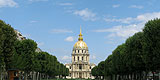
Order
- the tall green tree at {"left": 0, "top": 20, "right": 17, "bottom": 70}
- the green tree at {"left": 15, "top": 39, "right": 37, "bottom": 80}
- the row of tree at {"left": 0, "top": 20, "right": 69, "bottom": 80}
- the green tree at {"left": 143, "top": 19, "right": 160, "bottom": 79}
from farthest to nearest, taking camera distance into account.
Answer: the green tree at {"left": 15, "top": 39, "right": 37, "bottom": 80} < the row of tree at {"left": 0, "top": 20, "right": 69, "bottom": 80} < the tall green tree at {"left": 0, "top": 20, "right": 17, "bottom": 70} < the green tree at {"left": 143, "top": 19, "right": 160, "bottom": 79}

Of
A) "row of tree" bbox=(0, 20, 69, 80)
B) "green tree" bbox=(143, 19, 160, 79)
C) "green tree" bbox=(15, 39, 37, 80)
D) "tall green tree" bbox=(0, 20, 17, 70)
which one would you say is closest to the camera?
"green tree" bbox=(143, 19, 160, 79)

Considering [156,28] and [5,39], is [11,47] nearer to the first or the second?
[5,39]

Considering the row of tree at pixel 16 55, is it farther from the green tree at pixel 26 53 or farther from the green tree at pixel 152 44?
the green tree at pixel 152 44

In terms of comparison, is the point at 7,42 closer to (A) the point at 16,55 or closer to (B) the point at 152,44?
(A) the point at 16,55

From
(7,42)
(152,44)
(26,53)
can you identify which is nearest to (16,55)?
(26,53)

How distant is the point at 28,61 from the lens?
8312 centimetres

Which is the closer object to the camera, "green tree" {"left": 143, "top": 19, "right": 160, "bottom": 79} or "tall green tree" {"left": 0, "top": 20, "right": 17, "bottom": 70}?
"green tree" {"left": 143, "top": 19, "right": 160, "bottom": 79}

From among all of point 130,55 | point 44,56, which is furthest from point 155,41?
point 44,56

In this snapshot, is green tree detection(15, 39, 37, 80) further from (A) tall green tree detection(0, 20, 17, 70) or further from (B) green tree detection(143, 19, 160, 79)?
(B) green tree detection(143, 19, 160, 79)

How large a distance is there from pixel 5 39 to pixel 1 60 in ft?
18.2

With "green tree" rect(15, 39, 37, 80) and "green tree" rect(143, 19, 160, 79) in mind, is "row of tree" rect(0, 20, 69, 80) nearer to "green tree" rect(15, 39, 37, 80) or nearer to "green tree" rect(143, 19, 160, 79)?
"green tree" rect(15, 39, 37, 80)

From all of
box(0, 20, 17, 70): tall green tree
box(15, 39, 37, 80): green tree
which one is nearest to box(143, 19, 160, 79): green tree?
box(0, 20, 17, 70): tall green tree

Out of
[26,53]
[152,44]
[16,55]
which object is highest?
[26,53]

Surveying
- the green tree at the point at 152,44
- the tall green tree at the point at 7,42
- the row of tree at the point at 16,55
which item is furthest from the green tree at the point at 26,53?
the green tree at the point at 152,44
